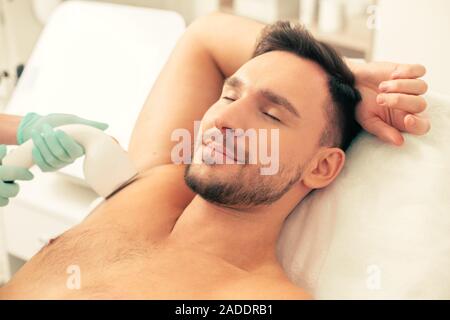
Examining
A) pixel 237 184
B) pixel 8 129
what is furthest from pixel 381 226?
pixel 8 129

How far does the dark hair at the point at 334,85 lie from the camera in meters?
1.10

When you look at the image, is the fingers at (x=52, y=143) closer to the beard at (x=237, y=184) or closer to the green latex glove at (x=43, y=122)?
the green latex glove at (x=43, y=122)

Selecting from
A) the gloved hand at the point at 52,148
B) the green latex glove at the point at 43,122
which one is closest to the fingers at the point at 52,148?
the gloved hand at the point at 52,148

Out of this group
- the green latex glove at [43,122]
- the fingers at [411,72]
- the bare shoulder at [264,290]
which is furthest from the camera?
the green latex glove at [43,122]

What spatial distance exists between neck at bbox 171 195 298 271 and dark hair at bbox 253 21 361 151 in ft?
0.62

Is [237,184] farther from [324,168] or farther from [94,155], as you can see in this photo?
[94,155]

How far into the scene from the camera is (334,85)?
3.60ft

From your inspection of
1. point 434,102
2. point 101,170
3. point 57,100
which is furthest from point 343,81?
point 57,100

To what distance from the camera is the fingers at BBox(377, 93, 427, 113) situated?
40.0 inches

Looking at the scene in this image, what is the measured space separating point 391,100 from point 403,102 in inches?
0.9

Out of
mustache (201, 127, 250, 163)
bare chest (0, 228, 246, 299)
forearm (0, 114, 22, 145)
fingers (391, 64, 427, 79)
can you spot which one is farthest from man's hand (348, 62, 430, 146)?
forearm (0, 114, 22, 145)

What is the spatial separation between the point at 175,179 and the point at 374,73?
0.48 meters

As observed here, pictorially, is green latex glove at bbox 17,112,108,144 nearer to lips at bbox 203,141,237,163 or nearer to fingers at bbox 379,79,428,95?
lips at bbox 203,141,237,163

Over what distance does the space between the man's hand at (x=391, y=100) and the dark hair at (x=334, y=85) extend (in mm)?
23
